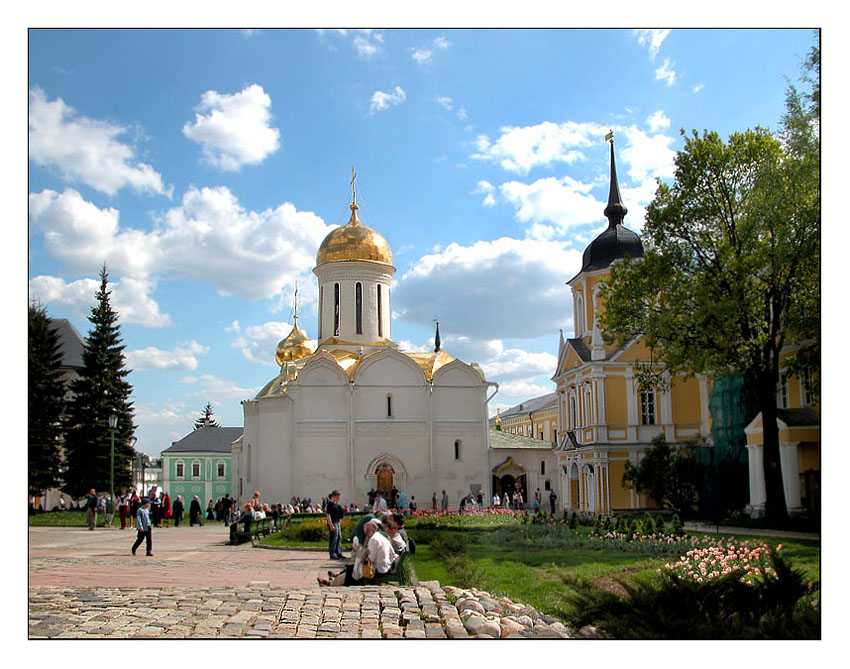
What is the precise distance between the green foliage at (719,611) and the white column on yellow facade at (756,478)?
14554mm

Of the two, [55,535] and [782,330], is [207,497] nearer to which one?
[55,535]

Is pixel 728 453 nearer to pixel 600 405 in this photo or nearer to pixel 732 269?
pixel 600 405

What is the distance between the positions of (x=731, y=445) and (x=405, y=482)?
1694 centimetres

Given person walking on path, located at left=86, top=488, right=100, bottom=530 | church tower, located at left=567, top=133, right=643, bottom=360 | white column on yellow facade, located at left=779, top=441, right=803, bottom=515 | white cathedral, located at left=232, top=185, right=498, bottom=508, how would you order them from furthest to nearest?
white cathedral, located at left=232, top=185, right=498, bottom=508
church tower, located at left=567, top=133, right=643, bottom=360
person walking on path, located at left=86, top=488, right=100, bottom=530
white column on yellow facade, located at left=779, top=441, right=803, bottom=515

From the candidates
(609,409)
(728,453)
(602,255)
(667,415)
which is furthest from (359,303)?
(728,453)

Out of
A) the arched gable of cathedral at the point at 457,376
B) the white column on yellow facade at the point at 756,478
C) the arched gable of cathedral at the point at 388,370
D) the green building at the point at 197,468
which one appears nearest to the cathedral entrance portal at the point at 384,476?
the arched gable of cathedral at the point at 388,370

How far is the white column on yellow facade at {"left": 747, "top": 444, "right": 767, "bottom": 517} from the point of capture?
2152 cm

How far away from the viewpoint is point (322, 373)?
38156 millimetres

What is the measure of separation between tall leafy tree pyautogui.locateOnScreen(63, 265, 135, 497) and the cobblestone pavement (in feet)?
41.3

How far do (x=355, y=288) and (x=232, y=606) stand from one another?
109ft

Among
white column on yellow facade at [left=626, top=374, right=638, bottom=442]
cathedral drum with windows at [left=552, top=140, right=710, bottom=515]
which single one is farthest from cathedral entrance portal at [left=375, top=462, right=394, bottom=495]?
white column on yellow facade at [left=626, top=374, right=638, bottom=442]

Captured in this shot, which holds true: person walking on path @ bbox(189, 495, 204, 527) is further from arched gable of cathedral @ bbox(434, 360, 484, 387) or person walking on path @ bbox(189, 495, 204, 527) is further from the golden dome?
the golden dome

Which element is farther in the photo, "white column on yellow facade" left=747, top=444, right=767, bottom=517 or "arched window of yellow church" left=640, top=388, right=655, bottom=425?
"arched window of yellow church" left=640, top=388, right=655, bottom=425

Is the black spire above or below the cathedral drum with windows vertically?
above
